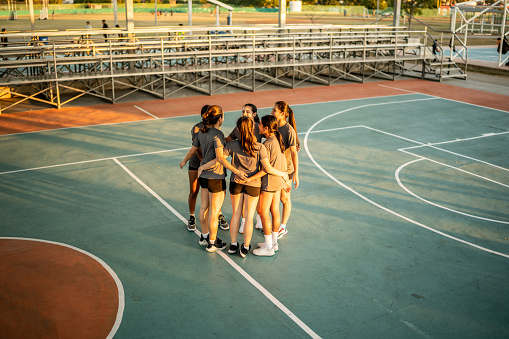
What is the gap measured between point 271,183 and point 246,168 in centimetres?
44

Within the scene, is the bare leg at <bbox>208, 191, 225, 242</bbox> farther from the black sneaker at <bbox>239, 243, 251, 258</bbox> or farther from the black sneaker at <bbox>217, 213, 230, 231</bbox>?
the black sneaker at <bbox>217, 213, 230, 231</bbox>

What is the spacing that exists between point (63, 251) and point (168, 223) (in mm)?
1860

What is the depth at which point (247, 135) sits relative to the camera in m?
6.95

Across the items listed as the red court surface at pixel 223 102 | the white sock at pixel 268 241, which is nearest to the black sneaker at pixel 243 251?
the white sock at pixel 268 241

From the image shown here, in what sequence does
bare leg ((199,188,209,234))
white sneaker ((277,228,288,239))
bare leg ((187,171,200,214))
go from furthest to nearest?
white sneaker ((277,228,288,239))
bare leg ((187,171,200,214))
bare leg ((199,188,209,234))

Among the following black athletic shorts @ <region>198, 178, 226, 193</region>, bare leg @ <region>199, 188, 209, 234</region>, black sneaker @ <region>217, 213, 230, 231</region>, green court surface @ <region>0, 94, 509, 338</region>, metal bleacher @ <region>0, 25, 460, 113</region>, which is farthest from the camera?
metal bleacher @ <region>0, 25, 460, 113</region>

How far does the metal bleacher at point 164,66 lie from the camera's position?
58.6 ft

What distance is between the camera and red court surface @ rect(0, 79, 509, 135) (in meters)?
15.9

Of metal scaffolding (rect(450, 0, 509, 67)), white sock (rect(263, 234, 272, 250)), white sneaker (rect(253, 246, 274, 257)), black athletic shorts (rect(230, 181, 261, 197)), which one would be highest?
metal scaffolding (rect(450, 0, 509, 67))

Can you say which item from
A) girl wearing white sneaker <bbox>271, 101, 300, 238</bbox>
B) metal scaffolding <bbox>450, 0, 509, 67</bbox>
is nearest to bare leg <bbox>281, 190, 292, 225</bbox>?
girl wearing white sneaker <bbox>271, 101, 300, 238</bbox>

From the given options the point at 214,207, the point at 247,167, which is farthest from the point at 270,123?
the point at 214,207

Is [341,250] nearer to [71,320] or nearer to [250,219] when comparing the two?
[250,219]

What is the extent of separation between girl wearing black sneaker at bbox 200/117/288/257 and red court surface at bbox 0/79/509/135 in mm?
9774

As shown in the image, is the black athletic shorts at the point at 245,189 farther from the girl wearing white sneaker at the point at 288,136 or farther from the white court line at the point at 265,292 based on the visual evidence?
the white court line at the point at 265,292
